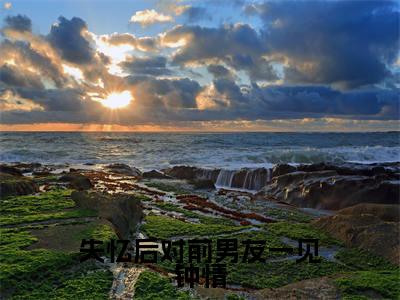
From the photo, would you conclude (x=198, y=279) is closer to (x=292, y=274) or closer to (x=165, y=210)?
(x=292, y=274)

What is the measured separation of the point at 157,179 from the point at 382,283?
37614 mm

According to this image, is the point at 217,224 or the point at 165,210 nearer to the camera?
the point at 217,224

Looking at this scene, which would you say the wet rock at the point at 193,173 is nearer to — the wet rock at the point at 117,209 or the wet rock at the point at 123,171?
the wet rock at the point at 123,171

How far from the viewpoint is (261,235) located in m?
20.4

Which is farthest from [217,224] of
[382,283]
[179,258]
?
[382,283]

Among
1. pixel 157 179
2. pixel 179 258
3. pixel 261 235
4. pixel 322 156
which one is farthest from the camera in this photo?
pixel 322 156

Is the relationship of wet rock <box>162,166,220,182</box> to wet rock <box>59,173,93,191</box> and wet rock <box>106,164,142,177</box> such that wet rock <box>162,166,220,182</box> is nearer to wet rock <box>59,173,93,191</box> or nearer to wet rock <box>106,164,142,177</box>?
wet rock <box>106,164,142,177</box>

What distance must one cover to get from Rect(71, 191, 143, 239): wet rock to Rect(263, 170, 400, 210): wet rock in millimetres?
16769

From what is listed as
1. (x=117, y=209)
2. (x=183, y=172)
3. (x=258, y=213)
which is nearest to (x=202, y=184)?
(x=183, y=172)

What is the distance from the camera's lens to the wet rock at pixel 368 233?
17266 mm

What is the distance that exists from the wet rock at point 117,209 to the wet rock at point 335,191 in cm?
1677

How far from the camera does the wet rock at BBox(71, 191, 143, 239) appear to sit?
2028 centimetres

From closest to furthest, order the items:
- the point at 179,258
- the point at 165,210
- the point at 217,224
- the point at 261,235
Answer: the point at 179,258 < the point at 261,235 < the point at 217,224 < the point at 165,210

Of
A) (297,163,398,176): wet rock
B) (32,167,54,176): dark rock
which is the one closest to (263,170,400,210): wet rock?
(297,163,398,176): wet rock
